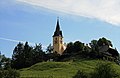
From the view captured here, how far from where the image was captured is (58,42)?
151750mm

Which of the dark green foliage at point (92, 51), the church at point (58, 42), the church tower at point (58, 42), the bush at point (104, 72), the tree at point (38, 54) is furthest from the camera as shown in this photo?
the church at point (58, 42)

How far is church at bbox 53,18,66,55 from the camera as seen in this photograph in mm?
148350

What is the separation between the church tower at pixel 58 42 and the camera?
148m

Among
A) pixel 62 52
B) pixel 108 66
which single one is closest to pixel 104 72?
pixel 108 66

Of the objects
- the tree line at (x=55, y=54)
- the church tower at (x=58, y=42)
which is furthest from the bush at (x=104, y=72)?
A: the church tower at (x=58, y=42)

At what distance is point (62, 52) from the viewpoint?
14638 centimetres

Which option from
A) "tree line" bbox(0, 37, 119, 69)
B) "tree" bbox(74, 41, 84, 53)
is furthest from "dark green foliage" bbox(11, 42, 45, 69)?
"tree" bbox(74, 41, 84, 53)

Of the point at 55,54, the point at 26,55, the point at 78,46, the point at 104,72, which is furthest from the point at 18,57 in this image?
the point at 104,72

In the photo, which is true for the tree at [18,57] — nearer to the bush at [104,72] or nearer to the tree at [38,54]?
the tree at [38,54]

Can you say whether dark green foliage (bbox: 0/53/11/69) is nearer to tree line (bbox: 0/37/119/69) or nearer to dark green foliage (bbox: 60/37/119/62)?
tree line (bbox: 0/37/119/69)

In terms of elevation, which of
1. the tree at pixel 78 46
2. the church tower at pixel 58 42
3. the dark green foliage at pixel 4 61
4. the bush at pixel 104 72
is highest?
the church tower at pixel 58 42

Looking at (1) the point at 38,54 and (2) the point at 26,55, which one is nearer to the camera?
(2) the point at 26,55

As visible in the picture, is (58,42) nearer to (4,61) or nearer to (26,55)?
(26,55)

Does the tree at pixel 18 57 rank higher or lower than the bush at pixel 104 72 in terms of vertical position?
higher
